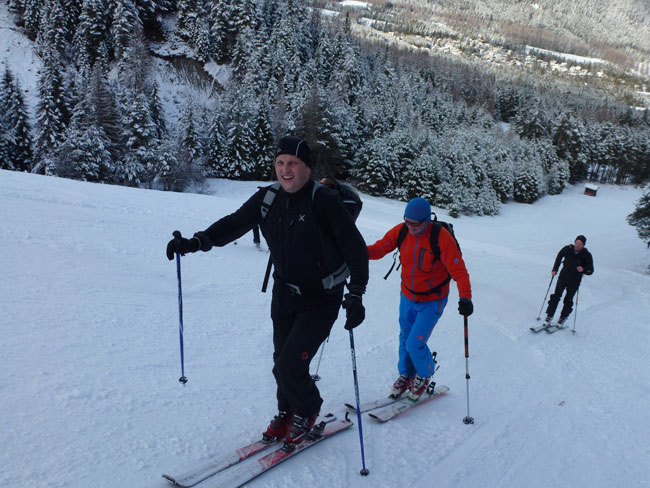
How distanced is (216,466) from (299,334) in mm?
1158

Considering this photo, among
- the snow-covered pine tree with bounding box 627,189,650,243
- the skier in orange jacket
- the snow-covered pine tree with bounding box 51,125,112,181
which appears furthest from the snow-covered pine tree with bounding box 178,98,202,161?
the skier in orange jacket

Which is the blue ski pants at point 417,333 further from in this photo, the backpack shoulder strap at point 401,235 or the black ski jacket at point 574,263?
the black ski jacket at point 574,263

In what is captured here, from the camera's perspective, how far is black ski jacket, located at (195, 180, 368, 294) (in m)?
3.04

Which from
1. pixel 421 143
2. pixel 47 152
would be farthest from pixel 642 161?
pixel 47 152

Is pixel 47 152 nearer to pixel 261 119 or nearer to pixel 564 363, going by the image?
pixel 261 119

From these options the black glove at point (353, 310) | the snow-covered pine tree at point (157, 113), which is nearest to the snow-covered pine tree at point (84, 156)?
the snow-covered pine tree at point (157, 113)

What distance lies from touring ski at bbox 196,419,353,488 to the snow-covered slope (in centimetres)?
8

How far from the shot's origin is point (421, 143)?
46.6 meters

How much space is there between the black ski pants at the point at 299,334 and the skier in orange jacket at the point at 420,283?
1684 mm

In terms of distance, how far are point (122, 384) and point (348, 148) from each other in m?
44.2

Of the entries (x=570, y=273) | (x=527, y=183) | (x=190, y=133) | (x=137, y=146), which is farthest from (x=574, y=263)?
(x=527, y=183)

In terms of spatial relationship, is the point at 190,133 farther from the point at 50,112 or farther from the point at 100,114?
the point at 50,112

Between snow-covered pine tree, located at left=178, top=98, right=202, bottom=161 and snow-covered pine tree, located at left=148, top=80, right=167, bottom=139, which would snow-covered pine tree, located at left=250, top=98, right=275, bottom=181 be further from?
snow-covered pine tree, located at left=148, top=80, right=167, bottom=139

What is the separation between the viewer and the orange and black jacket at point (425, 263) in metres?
4.48
